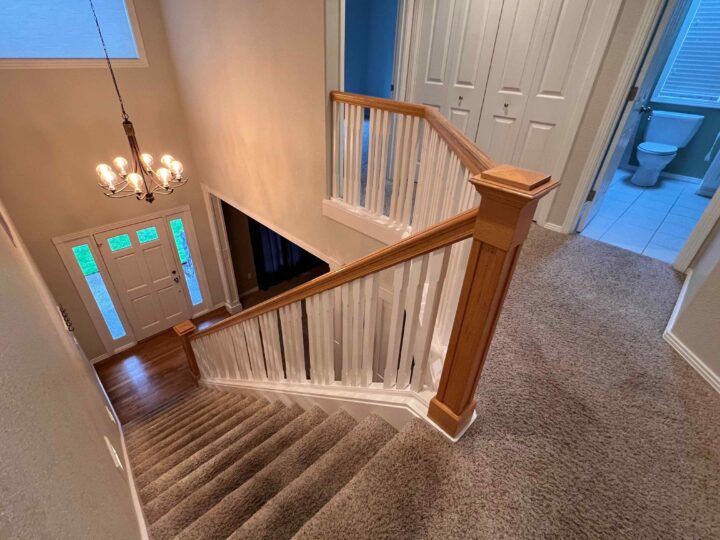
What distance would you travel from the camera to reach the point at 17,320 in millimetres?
1074

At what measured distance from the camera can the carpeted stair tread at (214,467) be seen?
1.70 metres

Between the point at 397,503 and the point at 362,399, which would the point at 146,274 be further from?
the point at 397,503

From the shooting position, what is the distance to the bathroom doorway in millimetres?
Result: 3154

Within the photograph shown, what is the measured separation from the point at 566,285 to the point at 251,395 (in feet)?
8.08

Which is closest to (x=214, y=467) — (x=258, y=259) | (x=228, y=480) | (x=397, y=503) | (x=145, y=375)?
(x=228, y=480)

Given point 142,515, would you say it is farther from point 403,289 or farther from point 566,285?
point 566,285

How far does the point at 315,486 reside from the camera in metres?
1.33

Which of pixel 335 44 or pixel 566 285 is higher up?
pixel 335 44

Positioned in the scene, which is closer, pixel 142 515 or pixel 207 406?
pixel 142 515

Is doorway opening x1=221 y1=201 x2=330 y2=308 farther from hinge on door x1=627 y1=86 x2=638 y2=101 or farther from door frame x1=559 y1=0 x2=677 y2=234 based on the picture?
hinge on door x1=627 y1=86 x2=638 y2=101

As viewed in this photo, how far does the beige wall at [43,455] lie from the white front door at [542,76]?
3.26 meters

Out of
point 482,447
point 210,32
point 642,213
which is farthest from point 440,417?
point 210,32

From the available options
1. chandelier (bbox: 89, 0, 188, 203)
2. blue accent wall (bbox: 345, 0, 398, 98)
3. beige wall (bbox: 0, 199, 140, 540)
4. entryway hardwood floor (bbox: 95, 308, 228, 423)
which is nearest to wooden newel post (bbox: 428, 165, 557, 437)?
beige wall (bbox: 0, 199, 140, 540)

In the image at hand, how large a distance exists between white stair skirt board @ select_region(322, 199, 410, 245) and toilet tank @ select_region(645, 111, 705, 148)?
414 centimetres
